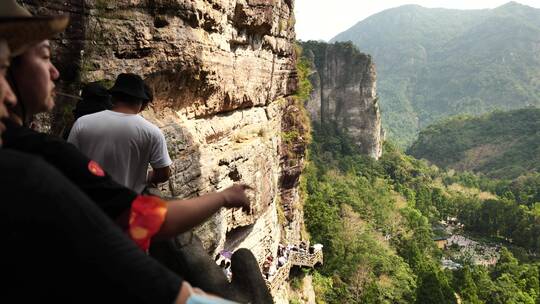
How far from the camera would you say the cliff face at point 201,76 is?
225 inches

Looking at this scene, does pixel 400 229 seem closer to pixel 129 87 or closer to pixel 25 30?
pixel 129 87

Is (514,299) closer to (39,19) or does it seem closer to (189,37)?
(189,37)

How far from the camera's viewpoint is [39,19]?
4.01 feet

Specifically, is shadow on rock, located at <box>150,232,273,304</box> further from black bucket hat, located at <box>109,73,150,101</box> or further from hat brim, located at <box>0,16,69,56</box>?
hat brim, located at <box>0,16,69,56</box>

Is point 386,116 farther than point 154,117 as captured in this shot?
Yes

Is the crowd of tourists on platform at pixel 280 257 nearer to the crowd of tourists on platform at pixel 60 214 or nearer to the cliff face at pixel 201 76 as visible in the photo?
the cliff face at pixel 201 76

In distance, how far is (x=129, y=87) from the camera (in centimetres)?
298

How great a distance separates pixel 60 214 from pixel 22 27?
2.04ft

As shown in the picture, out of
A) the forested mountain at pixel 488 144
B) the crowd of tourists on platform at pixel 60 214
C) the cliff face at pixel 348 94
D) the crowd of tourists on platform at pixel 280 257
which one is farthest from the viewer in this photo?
the forested mountain at pixel 488 144

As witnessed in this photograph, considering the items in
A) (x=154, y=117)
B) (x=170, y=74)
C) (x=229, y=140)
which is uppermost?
(x=170, y=74)

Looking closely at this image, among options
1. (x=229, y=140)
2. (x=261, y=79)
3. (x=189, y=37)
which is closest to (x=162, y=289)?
(x=189, y=37)

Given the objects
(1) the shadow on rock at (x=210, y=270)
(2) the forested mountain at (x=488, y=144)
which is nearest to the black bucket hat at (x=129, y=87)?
(1) the shadow on rock at (x=210, y=270)

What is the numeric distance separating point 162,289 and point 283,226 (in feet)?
56.9

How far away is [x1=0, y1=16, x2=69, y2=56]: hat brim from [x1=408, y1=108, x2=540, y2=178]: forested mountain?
9038 centimetres
